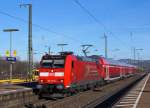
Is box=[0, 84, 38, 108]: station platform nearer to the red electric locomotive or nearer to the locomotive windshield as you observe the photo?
the red electric locomotive

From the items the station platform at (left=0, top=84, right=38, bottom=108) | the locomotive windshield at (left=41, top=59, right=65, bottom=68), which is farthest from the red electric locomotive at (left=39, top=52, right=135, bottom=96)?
the station platform at (left=0, top=84, right=38, bottom=108)

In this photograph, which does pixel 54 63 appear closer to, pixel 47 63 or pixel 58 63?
pixel 58 63

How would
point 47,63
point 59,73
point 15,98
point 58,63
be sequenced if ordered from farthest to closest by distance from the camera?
point 47,63 → point 58,63 → point 59,73 → point 15,98

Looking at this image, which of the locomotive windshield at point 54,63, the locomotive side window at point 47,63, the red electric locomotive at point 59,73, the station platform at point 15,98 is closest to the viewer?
the station platform at point 15,98

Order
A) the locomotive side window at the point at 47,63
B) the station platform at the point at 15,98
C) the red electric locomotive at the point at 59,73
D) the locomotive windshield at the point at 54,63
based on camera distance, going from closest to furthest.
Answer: the station platform at the point at 15,98, the red electric locomotive at the point at 59,73, the locomotive windshield at the point at 54,63, the locomotive side window at the point at 47,63

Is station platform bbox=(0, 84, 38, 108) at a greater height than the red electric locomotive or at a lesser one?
lesser

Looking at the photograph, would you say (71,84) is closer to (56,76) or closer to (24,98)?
(56,76)

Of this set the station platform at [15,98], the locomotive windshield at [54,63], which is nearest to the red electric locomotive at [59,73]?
the locomotive windshield at [54,63]

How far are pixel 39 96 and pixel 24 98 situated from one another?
4.02 metres

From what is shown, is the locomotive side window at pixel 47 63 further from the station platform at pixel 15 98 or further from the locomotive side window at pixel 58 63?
the station platform at pixel 15 98

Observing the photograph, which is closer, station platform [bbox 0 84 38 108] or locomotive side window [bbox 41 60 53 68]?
station platform [bbox 0 84 38 108]

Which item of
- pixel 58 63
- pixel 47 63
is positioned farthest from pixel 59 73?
pixel 47 63

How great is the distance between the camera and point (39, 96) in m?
33.2

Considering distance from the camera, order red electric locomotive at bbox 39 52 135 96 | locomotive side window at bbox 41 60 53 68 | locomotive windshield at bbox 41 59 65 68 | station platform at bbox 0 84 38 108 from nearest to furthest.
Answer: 1. station platform at bbox 0 84 38 108
2. red electric locomotive at bbox 39 52 135 96
3. locomotive windshield at bbox 41 59 65 68
4. locomotive side window at bbox 41 60 53 68
